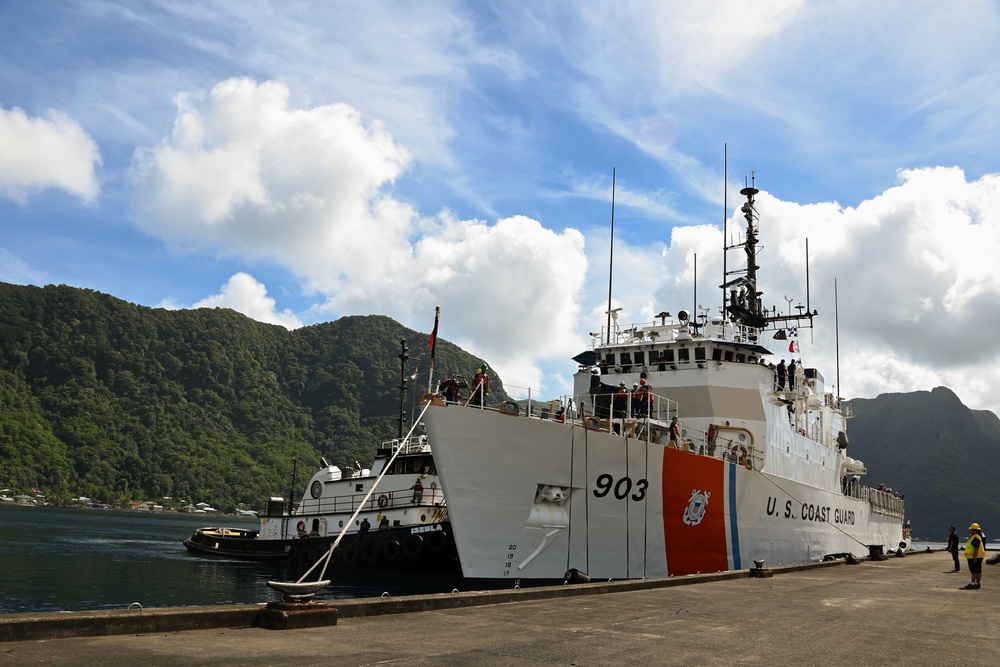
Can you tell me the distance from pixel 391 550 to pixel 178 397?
13486 centimetres

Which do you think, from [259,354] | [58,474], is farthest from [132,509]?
[259,354]

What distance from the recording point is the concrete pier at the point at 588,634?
21.2ft

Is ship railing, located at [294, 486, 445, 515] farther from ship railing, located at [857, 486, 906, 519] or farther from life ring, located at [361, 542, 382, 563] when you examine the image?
ship railing, located at [857, 486, 906, 519]

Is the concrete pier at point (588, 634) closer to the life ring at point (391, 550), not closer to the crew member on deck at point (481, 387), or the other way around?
the crew member on deck at point (481, 387)

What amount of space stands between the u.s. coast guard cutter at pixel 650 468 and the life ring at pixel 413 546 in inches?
260

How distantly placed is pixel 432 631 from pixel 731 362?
665 inches

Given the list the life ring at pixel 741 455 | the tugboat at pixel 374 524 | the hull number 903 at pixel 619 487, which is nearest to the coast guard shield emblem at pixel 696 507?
the hull number 903 at pixel 619 487

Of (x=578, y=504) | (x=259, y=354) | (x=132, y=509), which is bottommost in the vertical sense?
(x=132, y=509)

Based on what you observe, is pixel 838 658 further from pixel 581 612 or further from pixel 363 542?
pixel 363 542

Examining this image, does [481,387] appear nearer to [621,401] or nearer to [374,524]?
[621,401]

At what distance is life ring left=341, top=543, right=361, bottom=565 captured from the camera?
2578 cm

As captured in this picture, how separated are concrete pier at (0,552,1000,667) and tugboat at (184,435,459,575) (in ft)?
32.1

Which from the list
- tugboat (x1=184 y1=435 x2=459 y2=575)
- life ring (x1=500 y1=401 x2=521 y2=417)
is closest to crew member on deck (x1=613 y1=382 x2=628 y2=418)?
life ring (x1=500 y1=401 x2=521 y2=417)

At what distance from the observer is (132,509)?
378 feet
